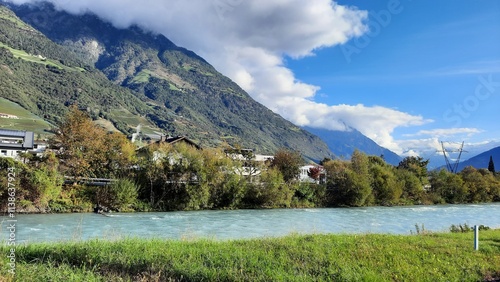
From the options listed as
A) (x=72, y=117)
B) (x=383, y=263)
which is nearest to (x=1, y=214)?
(x=72, y=117)

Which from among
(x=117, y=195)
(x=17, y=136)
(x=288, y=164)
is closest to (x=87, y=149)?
(x=117, y=195)

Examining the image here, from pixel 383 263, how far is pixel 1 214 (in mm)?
38000

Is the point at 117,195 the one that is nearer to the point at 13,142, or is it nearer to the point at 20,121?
the point at 13,142

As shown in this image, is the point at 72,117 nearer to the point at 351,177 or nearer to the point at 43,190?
the point at 43,190

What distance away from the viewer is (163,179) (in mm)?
49625

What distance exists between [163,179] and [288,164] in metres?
25.3

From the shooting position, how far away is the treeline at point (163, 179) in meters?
40.4

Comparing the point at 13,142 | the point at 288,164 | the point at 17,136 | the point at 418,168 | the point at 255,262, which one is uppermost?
the point at 17,136

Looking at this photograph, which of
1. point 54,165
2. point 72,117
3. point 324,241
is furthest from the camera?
point 72,117

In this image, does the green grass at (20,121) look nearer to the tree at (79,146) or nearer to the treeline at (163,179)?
the tree at (79,146)

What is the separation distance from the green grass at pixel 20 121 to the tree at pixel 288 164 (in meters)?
100

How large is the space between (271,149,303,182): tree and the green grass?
100m

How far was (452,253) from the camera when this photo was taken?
11.0m

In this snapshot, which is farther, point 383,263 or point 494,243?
point 494,243
